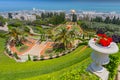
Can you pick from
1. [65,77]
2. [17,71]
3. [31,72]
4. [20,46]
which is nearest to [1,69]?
[17,71]

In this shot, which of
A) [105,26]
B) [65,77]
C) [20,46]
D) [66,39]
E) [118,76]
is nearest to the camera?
[65,77]

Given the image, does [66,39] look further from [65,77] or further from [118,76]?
[65,77]

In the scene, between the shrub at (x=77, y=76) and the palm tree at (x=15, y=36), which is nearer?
the shrub at (x=77, y=76)

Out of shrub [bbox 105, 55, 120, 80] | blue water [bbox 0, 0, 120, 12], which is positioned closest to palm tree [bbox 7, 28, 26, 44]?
shrub [bbox 105, 55, 120, 80]

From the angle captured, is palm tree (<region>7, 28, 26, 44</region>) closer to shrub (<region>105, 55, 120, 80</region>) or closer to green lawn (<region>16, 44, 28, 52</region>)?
green lawn (<region>16, 44, 28, 52</region>)

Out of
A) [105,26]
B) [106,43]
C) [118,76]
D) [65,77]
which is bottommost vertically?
[105,26]

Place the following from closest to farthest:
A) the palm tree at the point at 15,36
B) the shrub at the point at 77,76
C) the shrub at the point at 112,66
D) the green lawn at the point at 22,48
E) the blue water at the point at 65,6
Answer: the shrub at the point at 77,76 → the shrub at the point at 112,66 → the green lawn at the point at 22,48 → the palm tree at the point at 15,36 → the blue water at the point at 65,6

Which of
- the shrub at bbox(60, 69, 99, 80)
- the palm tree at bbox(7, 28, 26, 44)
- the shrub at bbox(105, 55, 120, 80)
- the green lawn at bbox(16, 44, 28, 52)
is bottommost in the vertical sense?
the green lawn at bbox(16, 44, 28, 52)

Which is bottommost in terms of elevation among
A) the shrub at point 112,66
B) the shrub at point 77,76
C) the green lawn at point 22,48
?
the green lawn at point 22,48

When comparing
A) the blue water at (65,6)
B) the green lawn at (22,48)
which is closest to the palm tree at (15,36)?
the green lawn at (22,48)

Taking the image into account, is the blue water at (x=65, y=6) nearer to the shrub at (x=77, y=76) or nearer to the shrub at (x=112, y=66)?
the shrub at (x=112, y=66)

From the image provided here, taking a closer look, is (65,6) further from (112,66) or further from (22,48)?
(112,66)
